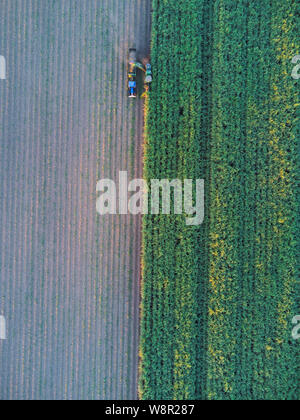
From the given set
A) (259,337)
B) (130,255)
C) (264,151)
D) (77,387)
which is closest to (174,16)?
(264,151)

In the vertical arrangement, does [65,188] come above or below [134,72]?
below

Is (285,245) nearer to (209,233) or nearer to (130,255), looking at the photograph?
(209,233)

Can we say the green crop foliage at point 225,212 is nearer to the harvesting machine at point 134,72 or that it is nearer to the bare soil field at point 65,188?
the harvesting machine at point 134,72

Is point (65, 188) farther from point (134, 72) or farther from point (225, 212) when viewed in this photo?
point (225, 212)

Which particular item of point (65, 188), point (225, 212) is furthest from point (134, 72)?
point (225, 212)

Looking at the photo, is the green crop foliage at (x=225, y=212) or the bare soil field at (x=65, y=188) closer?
the green crop foliage at (x=225, y=212)

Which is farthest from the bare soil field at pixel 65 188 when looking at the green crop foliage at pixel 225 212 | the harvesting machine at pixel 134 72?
the green crop foliage at pixel 225 212

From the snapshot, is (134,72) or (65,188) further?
(65,188)
